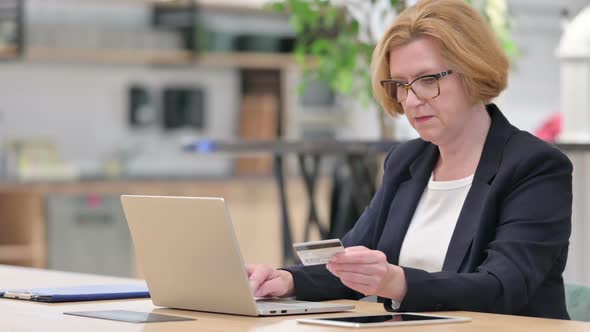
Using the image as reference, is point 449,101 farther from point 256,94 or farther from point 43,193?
point 256,94

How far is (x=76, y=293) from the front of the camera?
7.20ft

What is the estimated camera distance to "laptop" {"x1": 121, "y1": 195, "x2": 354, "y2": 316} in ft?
6.00

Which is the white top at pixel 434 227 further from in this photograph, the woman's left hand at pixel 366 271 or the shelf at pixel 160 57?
the shelf at pixel 160 57

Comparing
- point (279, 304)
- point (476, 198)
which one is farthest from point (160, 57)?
point (279, 304)

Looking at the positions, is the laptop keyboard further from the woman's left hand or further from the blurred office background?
the blurred office background

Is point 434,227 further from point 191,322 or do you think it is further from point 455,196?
point 191,322

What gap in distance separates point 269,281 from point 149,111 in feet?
21.9

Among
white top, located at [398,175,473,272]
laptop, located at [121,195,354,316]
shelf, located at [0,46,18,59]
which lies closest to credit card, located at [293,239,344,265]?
laptop, located at [121,195,354,316]

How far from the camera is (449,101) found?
2221 mm

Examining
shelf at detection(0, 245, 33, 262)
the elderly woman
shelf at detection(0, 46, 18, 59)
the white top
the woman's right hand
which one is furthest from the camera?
shelf at detection(0, 46, 18, 59)

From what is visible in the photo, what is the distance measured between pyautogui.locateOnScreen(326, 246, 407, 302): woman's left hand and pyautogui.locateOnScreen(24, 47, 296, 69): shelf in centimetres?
643

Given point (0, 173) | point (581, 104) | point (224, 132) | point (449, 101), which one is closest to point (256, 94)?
point (224, 132)

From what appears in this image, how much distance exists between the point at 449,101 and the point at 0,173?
6.13 meters

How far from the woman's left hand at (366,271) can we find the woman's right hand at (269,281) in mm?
340
